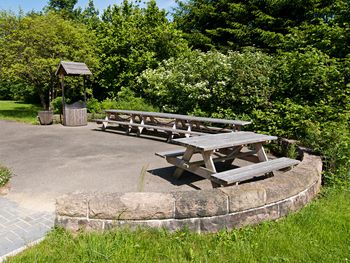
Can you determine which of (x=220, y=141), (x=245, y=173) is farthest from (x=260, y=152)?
(x=245, y=173)

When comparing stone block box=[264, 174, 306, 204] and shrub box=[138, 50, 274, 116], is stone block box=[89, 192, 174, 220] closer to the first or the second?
stone block box=[264, 174, 306, 204]

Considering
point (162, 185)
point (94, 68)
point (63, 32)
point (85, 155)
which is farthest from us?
point (94, 68)

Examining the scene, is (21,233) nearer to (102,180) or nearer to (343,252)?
(102,180)

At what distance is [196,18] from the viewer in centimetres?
1902

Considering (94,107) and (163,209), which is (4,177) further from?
(94,107)

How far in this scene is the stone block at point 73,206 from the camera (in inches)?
112

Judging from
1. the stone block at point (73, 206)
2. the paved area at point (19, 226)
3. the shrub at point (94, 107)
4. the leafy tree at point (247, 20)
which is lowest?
the paved area at point (19, 226)

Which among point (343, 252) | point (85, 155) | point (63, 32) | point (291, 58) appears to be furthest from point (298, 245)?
point (63, 32)

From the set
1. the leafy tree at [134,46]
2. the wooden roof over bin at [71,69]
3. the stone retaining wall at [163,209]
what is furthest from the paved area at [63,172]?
the leafy tree at [134,46]

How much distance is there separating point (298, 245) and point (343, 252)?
1.31 ft

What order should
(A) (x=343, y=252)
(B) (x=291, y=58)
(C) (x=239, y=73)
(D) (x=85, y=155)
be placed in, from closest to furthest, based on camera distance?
(A) (x=343, y=252) → (D) (x=85, y=155) → (B) (x=291, y=58) → (C) (x=239, y=73)

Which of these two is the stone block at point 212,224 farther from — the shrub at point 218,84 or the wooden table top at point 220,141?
the shrub at point 218,84

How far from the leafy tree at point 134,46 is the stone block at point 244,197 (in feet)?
39.5

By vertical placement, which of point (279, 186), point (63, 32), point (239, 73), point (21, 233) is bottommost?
point (21, 233)
